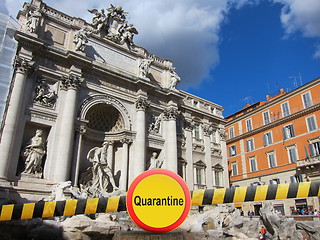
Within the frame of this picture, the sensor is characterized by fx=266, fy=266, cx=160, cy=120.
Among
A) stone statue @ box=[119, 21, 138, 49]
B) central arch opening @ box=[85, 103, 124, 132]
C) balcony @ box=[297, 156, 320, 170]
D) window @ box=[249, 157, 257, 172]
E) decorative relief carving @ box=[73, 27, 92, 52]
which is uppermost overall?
stone statue @ box=[119, 21, 138, 49]

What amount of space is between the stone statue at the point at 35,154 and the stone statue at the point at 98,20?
31.3 feet

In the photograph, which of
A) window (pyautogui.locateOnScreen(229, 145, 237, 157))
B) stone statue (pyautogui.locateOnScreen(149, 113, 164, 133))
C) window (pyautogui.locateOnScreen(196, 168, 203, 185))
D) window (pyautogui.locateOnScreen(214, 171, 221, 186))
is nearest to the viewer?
stone statue (pyautogui.locateOnScreen(149, 113, 164, 133))

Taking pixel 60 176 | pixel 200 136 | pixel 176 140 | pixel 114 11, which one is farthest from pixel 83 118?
pixel 200 136

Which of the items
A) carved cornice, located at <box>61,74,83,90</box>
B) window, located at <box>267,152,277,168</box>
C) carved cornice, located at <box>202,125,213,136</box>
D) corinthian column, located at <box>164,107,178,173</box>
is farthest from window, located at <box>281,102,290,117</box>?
carved cornice, located at <box>61,74,83,90</box>

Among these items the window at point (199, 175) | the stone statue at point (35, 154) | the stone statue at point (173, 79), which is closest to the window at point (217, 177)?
the window at point (199, 175)

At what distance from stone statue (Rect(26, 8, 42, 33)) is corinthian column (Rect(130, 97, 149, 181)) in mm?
8553

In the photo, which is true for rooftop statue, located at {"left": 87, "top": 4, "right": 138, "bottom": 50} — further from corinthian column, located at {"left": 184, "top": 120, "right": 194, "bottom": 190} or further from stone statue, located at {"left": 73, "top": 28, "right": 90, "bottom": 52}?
corinthian column, located at {"left": 184, "top": 120, "right": 194, "bottom": 190}

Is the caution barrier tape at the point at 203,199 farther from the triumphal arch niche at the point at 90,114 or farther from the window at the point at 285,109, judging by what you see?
the window at the point at 285,109

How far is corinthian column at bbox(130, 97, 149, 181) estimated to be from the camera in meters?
19.0

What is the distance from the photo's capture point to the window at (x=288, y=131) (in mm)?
28150

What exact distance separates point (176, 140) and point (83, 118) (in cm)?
832

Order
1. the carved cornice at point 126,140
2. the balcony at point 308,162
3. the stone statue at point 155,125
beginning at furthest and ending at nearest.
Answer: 1. the balcony at point 308,162
2. the stone statue at point 155,125
3. the carved cornice at point 126,140

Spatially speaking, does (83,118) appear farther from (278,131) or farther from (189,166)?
(278,131)

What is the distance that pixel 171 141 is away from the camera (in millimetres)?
21844
